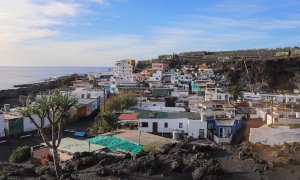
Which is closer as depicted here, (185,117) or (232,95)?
(185,117)

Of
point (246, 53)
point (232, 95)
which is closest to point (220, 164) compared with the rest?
point (232, 95)

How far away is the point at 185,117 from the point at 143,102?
42.2ft

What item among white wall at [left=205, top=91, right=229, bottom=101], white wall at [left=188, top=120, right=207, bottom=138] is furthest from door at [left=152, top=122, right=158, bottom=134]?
white wall at [left=205, top=91, right=229, bottom=101]

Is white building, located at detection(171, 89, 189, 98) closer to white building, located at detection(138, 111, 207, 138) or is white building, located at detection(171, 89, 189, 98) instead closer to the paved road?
white building, located at detection(138, 111, 207, 138)

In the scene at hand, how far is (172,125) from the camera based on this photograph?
102ft

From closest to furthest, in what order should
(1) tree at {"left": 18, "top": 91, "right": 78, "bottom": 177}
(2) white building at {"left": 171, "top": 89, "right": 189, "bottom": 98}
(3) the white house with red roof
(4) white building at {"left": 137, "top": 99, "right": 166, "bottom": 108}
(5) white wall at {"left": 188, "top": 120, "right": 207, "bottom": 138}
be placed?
(1) tree at {"left": 18, "top": 91, "right": 78, "bottom": 177} → (5) white wall at {"left": 188, "top": 120, "right": 207, "bottom": 138} → (3) the white house with red roof → (4) white building at {"left": 137, "top": 99, "right": 166, "bottom": 108} → (2) white building at {"left": 171, "top": 89, "right": 189, "bottom": 98}

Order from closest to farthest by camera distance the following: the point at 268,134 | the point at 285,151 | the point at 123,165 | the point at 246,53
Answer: the point at 123,165 → the point at 285,151 → the point at 268,134 → the point at 246,53

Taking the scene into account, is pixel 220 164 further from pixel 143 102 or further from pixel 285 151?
pixel 143 102

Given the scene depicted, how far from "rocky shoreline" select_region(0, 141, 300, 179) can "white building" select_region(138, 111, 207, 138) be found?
12.1 metres

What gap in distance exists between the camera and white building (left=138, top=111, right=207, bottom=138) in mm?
30459

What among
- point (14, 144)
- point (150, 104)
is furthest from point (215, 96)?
point (14, 144)

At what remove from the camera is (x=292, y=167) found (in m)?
15.9

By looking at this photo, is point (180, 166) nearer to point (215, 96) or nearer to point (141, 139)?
point (141, 139)

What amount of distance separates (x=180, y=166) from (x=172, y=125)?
52.9ft
